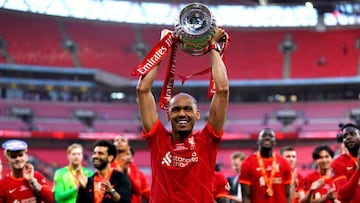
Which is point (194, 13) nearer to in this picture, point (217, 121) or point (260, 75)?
point (217, 121)

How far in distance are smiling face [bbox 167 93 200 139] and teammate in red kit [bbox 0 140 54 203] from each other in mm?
2587

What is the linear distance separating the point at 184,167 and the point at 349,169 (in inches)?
114

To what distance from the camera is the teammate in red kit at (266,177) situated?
7551 mm

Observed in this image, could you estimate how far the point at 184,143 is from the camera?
377 centimetres

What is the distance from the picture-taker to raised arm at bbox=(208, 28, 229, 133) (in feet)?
12.4

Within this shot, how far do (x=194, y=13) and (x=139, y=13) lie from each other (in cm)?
3155

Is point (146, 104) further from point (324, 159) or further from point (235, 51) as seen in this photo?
point (235, 51)

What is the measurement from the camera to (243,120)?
35.6 meters

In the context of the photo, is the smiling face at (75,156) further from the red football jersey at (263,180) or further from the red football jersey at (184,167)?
the red football jersey at (184,167)

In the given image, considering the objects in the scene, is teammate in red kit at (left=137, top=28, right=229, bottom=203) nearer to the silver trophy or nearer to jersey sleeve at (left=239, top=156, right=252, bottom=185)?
the silver trophy

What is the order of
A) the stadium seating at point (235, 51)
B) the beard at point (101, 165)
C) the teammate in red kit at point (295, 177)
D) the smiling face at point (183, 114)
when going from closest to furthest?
1. the smiling face at point (183, 114)
2. the beard at point (101, 165)
3. the teammate in red kit at point (295, 177)
4. the stadium seating at point (235, 51)

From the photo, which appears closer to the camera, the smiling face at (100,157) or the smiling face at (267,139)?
the smiling face at (100,157)

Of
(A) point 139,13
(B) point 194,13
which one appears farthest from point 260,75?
(B) point 194,13

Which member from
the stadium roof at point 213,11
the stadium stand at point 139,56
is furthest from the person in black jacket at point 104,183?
the stadium stand at point 139,56
